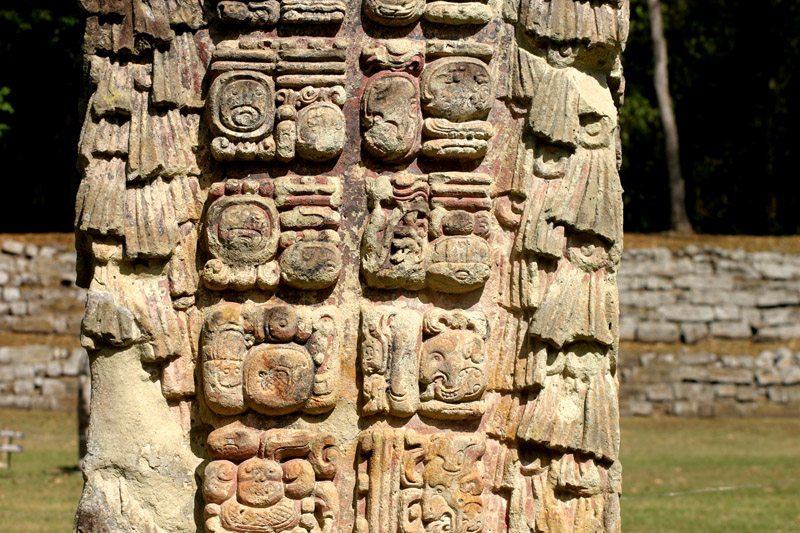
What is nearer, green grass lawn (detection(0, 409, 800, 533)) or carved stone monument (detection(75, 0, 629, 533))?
carved stone monument (detection(75, 0, 629, 533))

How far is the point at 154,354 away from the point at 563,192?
1.55m

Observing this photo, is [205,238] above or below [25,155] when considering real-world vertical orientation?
below

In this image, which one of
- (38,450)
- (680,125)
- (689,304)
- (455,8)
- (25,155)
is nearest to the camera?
(455,8)

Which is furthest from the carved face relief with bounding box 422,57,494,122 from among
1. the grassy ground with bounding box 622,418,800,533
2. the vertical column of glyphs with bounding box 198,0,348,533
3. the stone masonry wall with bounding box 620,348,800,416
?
the stone masonry wall with bounding box 620,348,800,416

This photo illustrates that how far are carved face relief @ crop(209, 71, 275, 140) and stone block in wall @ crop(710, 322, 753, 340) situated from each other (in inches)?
459

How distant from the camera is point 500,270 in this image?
3.98 m

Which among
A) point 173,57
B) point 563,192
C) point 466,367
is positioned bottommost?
point 466,367

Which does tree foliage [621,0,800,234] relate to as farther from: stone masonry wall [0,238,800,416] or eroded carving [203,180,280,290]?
eroded carving [203,180,280,290]

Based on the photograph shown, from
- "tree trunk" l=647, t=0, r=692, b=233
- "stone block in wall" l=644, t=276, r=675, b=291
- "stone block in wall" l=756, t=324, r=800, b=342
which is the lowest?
"stone block in wall" l=756, t=324, r=800, b=342

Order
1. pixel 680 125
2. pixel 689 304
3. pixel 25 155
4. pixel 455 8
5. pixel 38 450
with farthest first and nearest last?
pixel 680 125, pixel 25 155, pixel 689 304, pixel 38 450, pixel 455 8

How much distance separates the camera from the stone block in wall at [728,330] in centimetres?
1445

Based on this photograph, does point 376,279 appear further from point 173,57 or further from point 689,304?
point 689,304

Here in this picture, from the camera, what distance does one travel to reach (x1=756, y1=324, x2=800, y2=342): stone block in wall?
14.5 metres

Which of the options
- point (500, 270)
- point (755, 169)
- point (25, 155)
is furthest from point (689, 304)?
point (25, 155)
